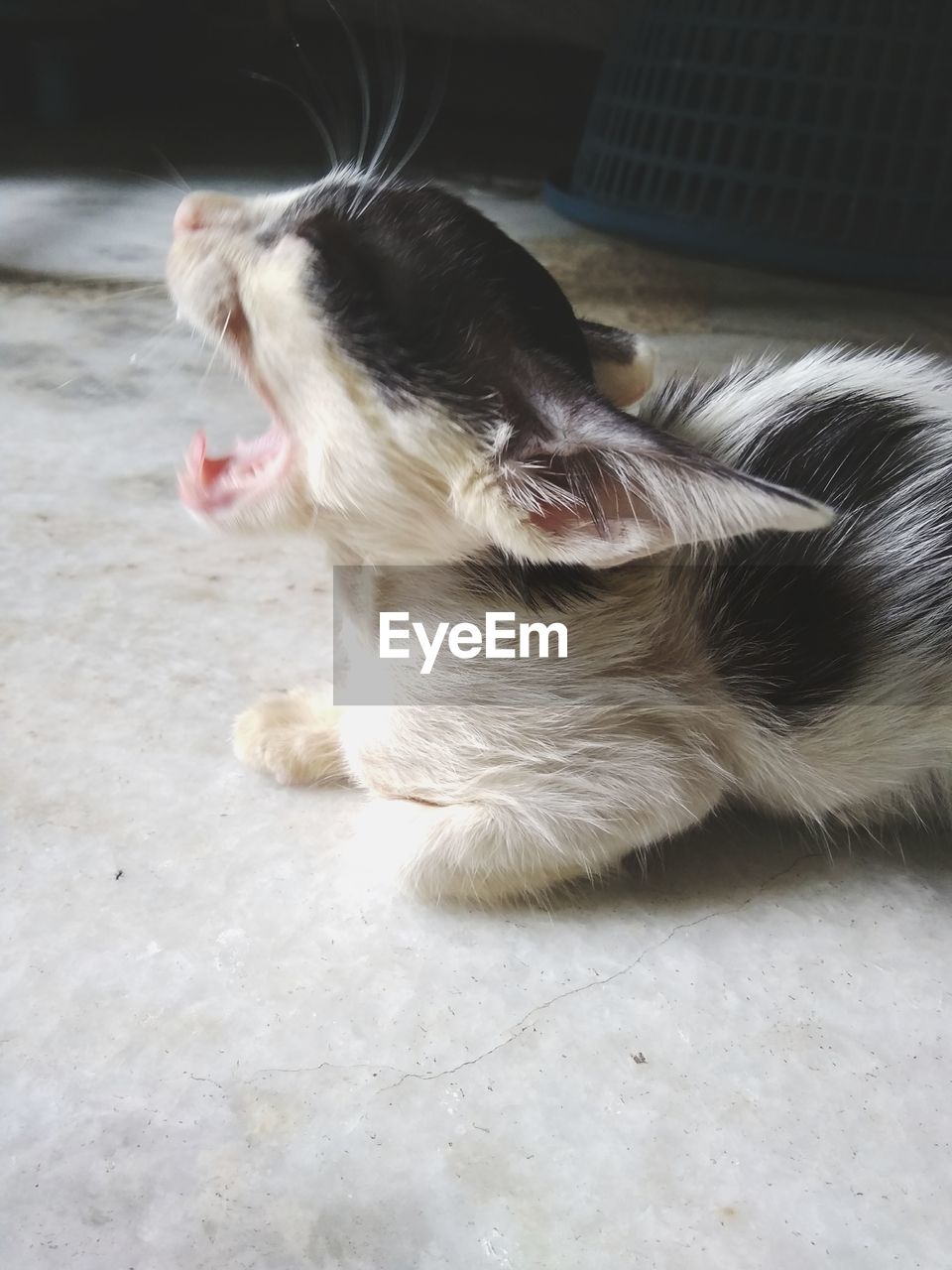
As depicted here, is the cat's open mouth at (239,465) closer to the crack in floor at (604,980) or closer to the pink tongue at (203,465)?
the pink tongue at (203,465)

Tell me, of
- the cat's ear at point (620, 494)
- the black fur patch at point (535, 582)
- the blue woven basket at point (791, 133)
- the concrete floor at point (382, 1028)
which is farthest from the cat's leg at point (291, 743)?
the blue woven basket at point (791, 133)

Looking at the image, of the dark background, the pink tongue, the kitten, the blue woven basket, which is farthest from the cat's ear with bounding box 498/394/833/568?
the dark background

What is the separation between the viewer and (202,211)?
1.07 m

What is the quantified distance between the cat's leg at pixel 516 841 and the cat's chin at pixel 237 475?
0.35 meters

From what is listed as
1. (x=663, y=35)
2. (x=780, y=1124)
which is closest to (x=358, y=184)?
(x=780, y=1124)

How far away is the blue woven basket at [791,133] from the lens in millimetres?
2697

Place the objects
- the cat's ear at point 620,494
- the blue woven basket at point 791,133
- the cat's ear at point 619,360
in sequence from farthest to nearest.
Answer: the blue woven basket at point 791,133 → the cat's ear at point 619,360 → the cat's ear at point 620,494

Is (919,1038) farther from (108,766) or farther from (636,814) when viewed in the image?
(108,766)

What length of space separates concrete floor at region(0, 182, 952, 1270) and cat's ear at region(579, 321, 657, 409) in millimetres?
491

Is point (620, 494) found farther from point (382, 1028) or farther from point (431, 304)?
point (382, 1028)

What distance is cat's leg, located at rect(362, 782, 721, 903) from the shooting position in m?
1.04

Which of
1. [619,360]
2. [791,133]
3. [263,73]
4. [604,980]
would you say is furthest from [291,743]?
[263,73]

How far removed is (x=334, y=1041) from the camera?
37.1 inches

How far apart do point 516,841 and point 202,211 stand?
0.67 metres
